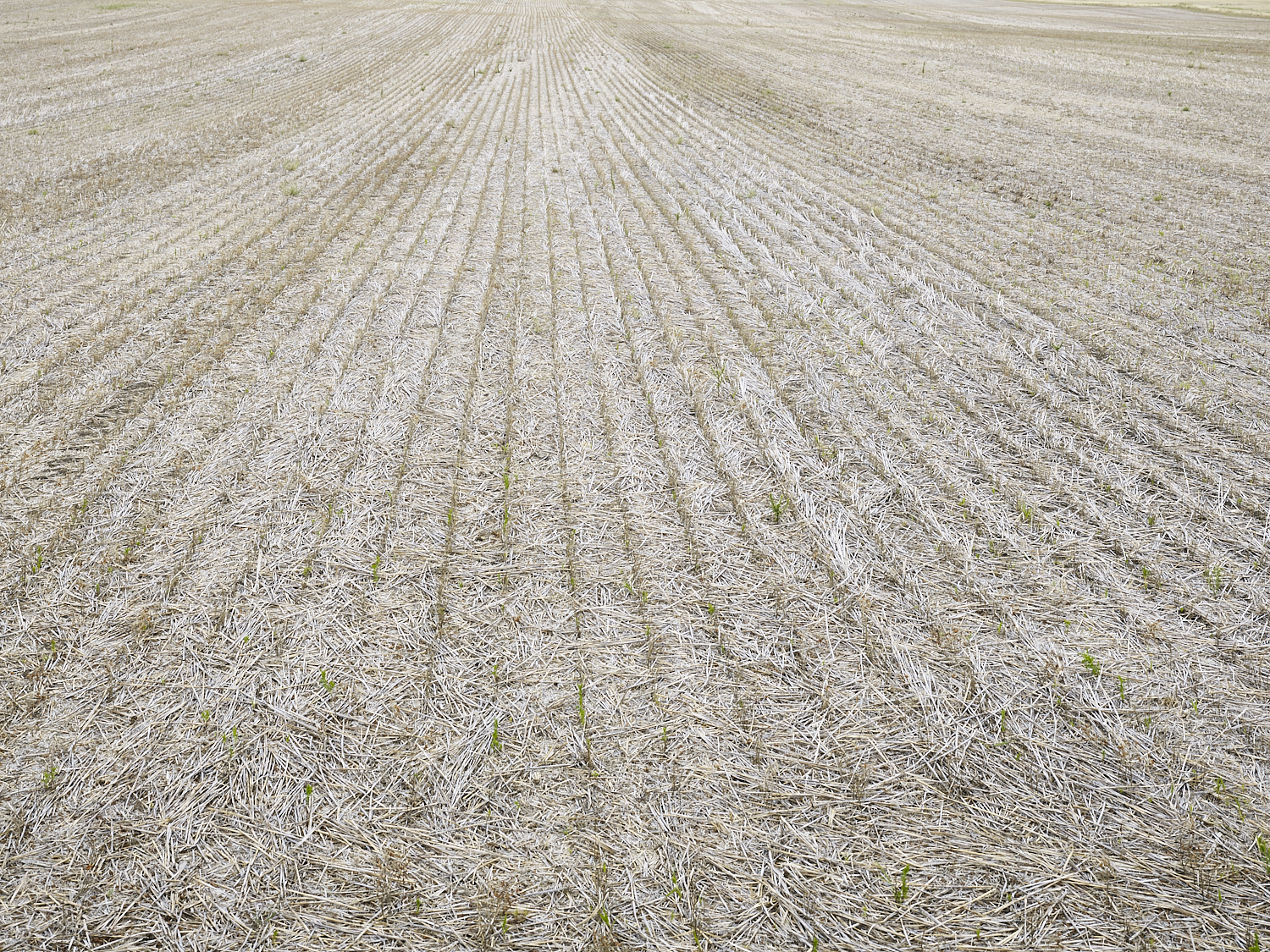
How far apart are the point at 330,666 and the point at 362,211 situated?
9276 millimetres

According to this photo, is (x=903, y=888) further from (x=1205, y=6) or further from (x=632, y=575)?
(x=1205, y=6)

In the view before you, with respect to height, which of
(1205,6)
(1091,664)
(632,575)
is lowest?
(1091,664)

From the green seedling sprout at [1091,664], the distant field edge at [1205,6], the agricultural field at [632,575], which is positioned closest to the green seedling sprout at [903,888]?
the agricultural field at [632,575]

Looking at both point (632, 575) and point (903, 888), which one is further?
point (632, 575)

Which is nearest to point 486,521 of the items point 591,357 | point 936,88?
point 591,357

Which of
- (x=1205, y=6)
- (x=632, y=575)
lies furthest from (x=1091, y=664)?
(x=1205, y=6)

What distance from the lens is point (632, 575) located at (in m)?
4.32

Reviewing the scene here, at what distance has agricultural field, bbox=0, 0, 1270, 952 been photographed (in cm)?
286

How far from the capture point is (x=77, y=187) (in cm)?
1152

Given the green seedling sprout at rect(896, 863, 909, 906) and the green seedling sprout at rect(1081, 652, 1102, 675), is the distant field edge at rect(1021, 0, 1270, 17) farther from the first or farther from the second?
the green seedling sprout at rect(896, 863, 909, 906)

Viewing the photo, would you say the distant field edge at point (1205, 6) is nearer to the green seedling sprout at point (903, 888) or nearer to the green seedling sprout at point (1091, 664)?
the green seedling sprout at point (1091, 664)

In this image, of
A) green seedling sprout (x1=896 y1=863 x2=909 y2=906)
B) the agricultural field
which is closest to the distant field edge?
the agricultural field

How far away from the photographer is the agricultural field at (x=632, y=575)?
2863 mm

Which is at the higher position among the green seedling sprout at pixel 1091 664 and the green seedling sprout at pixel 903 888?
the green seedling sprout at pixel 1091 664
